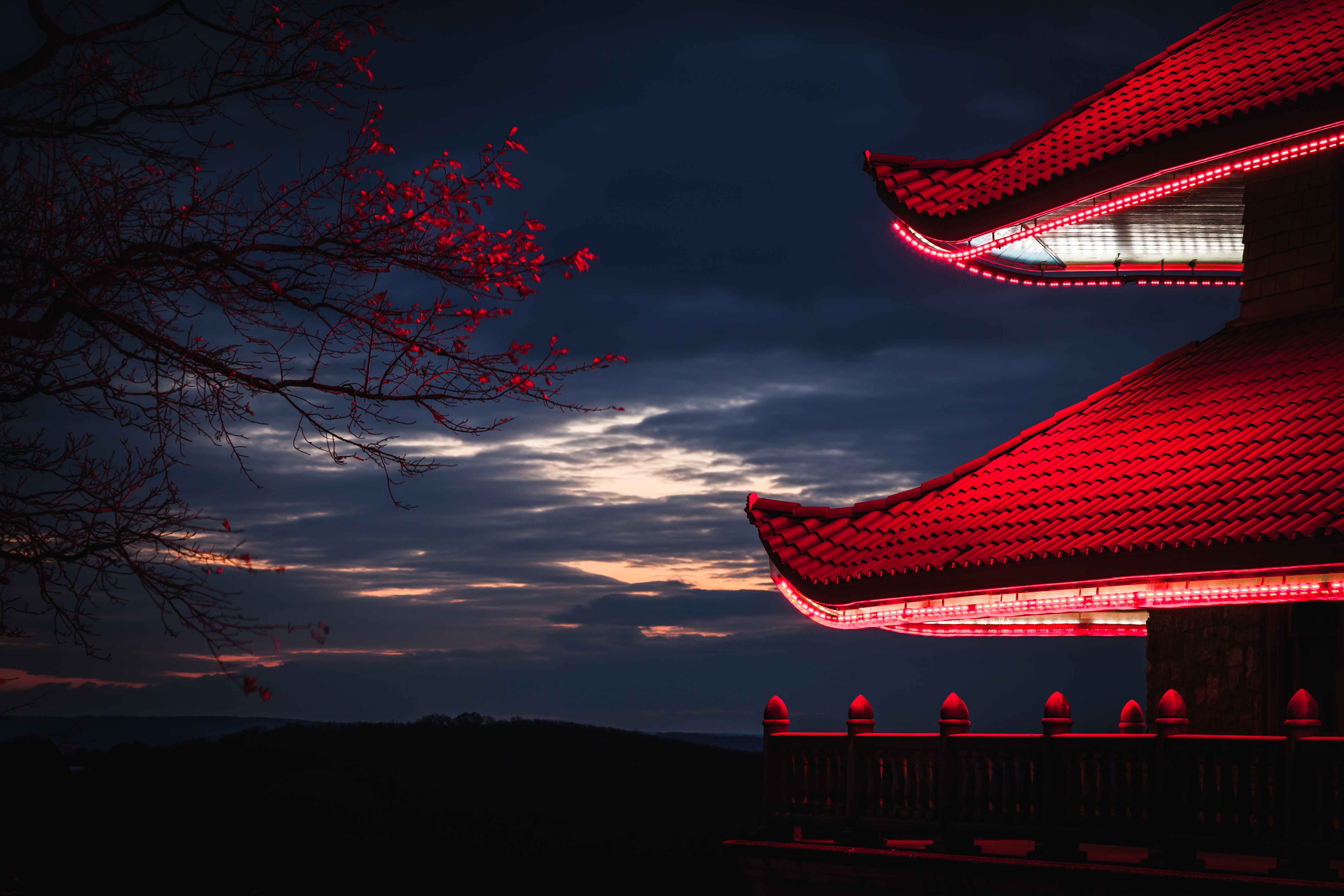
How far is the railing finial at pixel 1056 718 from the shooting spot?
10.5 m

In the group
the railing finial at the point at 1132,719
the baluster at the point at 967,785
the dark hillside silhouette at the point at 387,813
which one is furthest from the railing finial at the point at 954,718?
the dark hillside silhouette at the point at 387,813

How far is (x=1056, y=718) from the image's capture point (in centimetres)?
1051

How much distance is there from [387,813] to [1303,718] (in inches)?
4260

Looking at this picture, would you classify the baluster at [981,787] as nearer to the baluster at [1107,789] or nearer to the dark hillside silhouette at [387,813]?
the baluster at [1107,789]

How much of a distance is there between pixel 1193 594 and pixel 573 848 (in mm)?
104572

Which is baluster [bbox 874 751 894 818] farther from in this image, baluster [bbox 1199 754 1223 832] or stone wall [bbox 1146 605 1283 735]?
baluster [bbox 1199 754 1223 832]

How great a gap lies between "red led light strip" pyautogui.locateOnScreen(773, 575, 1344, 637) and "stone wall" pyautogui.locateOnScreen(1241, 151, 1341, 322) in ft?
11.4

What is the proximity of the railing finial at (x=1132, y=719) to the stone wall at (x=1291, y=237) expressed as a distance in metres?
5.08

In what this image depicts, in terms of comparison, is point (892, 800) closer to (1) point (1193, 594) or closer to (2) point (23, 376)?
(1) point (1193, 594)

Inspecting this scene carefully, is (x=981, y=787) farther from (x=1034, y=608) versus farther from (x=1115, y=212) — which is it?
(x=1115, y=212)

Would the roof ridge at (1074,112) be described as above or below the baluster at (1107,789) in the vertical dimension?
above

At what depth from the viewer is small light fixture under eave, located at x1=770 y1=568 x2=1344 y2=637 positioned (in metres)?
10.2

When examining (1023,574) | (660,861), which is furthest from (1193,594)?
(660,861)

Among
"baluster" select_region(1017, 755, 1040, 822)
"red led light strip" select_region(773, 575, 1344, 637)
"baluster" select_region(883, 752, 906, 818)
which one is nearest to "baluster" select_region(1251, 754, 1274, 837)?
"red led light strip" select_region(773, 575, 1344, 637)
